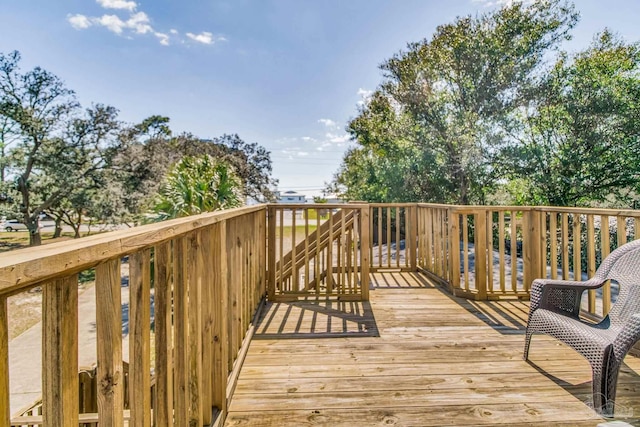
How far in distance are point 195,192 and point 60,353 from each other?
573cm

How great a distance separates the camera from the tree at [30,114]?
11.6 metres

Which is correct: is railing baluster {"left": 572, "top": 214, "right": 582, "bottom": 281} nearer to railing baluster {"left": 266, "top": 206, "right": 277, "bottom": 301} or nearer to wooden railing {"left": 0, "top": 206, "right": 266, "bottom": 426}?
railing baluster {"left": 266, "top": 206, "right": 277, "bottom": 301}

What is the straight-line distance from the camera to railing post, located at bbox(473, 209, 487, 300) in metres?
3.47

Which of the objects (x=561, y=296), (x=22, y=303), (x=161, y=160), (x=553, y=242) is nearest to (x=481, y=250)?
(x=553, y=242)

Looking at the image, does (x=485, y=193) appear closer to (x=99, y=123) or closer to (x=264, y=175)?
(x=264, y=175)

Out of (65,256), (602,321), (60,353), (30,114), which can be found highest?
(30,114)

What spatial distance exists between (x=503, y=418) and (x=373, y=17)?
28.9 feet

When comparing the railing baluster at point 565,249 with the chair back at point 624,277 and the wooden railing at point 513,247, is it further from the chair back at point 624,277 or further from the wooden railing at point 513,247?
the chair back at point 624,277

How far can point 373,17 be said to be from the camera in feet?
26.7

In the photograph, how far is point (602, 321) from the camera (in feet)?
6.70

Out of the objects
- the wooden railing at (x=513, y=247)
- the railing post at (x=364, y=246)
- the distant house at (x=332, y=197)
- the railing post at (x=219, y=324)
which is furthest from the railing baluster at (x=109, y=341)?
the distant house at (x=332, y=197)

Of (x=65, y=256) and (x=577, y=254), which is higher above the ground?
(x=65, y=256)

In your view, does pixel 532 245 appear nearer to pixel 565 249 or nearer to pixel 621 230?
pixel 565 249

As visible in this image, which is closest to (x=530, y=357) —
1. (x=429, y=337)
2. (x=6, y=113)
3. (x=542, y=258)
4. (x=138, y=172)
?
(x=429, y=337)
